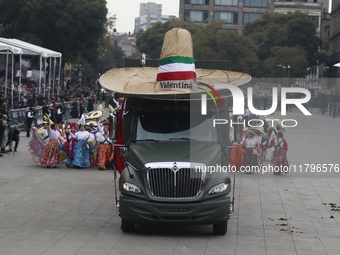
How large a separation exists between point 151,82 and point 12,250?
5643 mm

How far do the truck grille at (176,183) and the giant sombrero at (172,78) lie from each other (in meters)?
1.86

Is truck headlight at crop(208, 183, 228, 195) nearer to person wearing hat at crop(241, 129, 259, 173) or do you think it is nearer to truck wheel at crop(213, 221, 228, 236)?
truck wheel at crop(213, 221, 228, 236)

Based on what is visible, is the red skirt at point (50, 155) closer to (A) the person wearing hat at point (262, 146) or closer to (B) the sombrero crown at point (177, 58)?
(A) the person wearing hat at point (262, 146)

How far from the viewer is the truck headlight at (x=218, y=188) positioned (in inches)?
622

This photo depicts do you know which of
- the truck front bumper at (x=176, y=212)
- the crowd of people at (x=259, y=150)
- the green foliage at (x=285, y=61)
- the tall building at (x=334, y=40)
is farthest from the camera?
the tall building at (x=334, y=40)

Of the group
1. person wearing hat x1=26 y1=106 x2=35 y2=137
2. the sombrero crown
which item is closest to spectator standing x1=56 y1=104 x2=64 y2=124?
person wearing hat x1=26 y1=106 x2=35 y2=137

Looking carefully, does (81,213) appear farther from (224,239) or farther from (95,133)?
(95,133)

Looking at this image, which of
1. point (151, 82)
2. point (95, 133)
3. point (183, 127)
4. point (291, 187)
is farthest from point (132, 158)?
point (95, 133)

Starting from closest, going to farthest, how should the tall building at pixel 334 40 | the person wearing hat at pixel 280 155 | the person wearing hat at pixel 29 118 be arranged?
the person wearing hat at pixel 280 155 → the person wearing hat at pixel 29 118 → the tall building at pixel 334 40

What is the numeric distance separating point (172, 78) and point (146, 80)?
2108mm

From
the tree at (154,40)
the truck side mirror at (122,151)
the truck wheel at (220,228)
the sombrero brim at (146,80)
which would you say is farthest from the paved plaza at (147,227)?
the tree at (154,40)

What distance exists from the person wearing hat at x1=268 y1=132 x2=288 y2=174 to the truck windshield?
10386mm

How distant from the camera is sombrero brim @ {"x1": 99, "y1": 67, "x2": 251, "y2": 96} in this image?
57.2 ft

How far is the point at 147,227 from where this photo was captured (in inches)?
671
